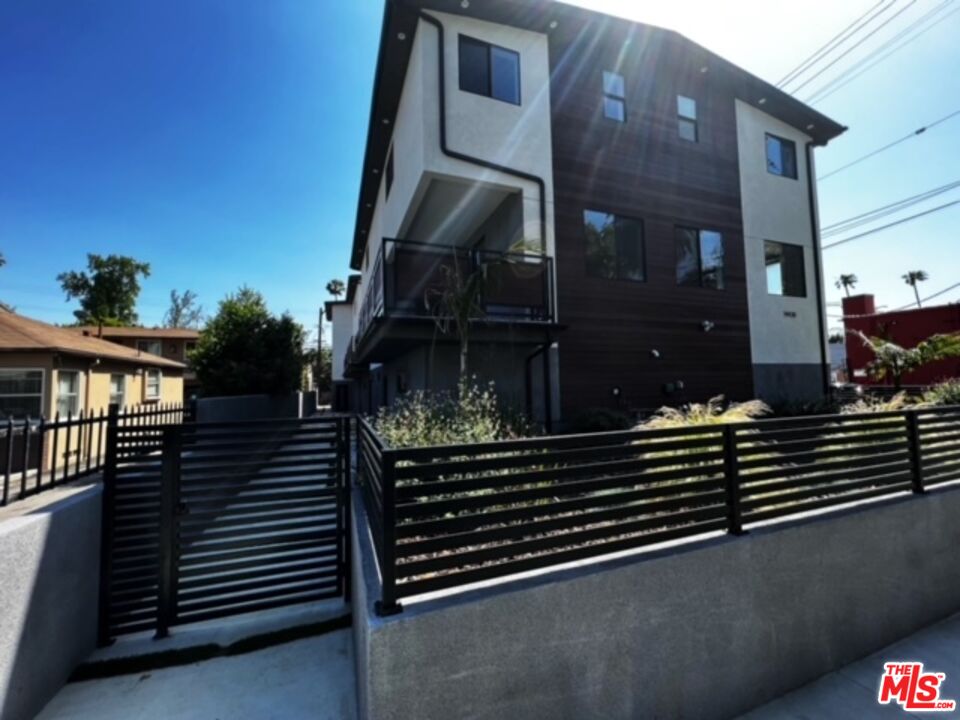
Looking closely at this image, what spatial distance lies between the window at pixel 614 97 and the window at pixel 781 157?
15.1 feet

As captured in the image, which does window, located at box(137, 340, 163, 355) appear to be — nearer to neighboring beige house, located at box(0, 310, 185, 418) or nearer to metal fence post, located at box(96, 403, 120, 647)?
neighboring beige house, located at box(0, 310, 185, 418)

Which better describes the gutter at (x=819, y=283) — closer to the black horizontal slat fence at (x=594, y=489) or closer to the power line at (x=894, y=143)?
the power line at (x=894, y=143)

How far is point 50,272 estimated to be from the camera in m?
42.9

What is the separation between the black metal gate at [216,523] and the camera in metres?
3.61

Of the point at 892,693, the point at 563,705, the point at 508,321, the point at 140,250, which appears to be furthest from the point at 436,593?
the point at 140,250

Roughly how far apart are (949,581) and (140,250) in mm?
52175

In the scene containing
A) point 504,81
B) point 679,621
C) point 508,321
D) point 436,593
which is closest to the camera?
point 436,593

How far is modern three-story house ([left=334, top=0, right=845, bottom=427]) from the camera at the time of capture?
7.38 m

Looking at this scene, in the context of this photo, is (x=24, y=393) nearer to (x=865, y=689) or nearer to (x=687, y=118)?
(x=865, y=689)

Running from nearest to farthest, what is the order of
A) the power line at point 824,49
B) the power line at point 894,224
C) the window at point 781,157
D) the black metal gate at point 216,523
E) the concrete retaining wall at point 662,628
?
the concrete retaining wall at point 662,628
the black metal gate at point 216,523
the power line at point 824,49
the window at point 781,157
the power line at point 894,224

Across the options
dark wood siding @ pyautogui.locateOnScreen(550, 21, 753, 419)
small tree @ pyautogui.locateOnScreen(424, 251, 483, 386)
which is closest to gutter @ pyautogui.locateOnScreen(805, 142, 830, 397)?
dark wood siding @ pyautogui.locateOnScreen(550, 21, 753, 419)

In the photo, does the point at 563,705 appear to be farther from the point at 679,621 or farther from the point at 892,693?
the point at 892,693

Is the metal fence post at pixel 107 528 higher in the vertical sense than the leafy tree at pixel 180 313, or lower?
lower

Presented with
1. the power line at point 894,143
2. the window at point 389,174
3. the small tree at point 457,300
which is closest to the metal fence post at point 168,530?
the small tree at point 457,300
